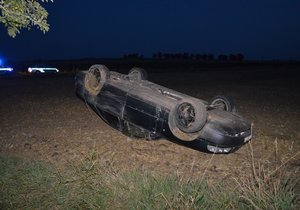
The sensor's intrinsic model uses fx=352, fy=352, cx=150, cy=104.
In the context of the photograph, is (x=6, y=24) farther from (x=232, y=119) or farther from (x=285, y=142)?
(x=285, y=142)

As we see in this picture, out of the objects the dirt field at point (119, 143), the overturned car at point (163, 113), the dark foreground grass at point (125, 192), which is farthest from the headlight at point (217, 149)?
the dark foreground grass at point (125, 192)

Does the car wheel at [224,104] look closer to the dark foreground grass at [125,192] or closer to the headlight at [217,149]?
the headlight at [217,149]

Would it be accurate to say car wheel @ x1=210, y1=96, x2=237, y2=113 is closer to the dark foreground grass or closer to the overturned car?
the overturned car

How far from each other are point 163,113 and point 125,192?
7.61 feet

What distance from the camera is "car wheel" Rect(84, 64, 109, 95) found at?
843cm

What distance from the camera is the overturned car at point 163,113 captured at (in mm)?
6983

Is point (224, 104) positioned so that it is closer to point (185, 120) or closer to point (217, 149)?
point (217, 149)

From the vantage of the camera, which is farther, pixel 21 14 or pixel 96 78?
pixel 96 78

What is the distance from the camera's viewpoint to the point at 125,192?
538cm

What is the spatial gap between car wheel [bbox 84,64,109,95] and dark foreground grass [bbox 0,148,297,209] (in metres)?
2.70

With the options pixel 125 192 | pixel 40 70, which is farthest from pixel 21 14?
pixel 40 70

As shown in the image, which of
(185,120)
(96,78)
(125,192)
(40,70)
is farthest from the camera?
(40,70)

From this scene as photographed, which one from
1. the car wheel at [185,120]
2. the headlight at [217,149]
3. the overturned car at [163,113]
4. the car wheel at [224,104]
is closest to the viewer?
the car wheel at [185,120]

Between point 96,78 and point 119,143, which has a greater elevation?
point 96,78
